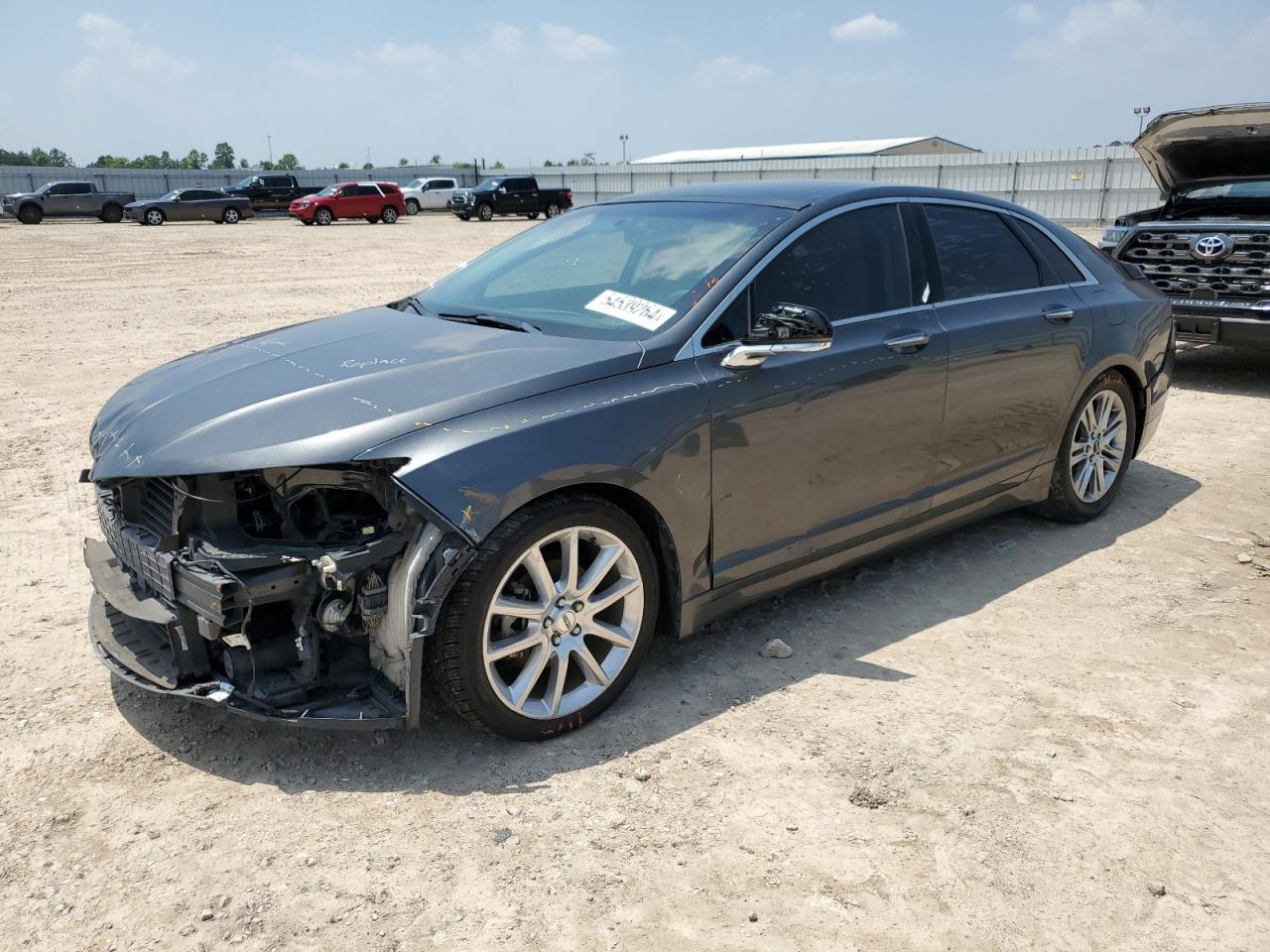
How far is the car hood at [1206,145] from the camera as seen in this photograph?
25.2ft

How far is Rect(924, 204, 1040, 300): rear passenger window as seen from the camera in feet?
14.5

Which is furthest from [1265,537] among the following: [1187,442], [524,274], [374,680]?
[374,680]

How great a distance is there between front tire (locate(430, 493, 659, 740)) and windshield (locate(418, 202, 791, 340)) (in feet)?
2.45

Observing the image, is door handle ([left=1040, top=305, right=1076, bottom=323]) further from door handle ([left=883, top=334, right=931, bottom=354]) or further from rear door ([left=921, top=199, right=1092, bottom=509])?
door handle ([left=883, top=334, right=931, bottom=354])

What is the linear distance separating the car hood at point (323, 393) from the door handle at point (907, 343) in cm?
120

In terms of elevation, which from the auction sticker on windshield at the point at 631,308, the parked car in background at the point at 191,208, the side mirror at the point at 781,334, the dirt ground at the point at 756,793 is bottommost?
the dirt ground at the point at 756,793

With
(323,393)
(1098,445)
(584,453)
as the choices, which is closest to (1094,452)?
(1098,445)

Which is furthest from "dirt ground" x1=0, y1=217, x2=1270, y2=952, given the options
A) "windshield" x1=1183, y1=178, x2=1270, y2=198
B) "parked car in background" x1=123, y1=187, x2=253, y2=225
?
"parked car in background" x1=123, y1=187, x2=253, y2=225

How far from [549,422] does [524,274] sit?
1.43 meters

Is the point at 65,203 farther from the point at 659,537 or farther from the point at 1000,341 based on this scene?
the point at 659,537

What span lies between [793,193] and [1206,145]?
6.04 metres

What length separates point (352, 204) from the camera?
36.8 metres

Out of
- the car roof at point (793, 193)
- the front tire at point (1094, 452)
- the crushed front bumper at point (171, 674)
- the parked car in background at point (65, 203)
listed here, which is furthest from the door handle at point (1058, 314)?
the parked car in background at point (65, 203)

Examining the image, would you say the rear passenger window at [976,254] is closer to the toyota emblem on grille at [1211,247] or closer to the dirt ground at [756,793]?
Answer: the dirt ground at [756,793]
